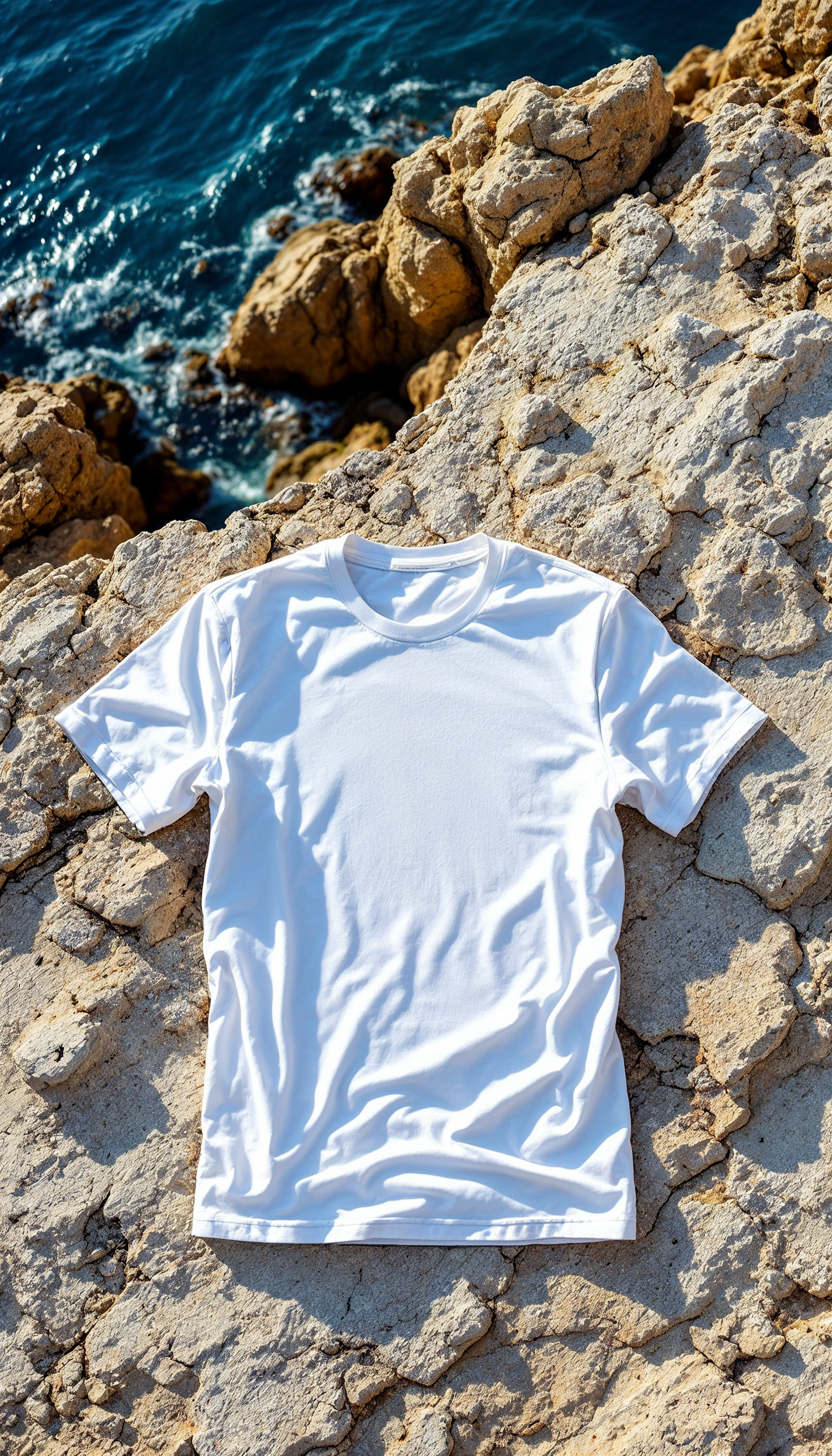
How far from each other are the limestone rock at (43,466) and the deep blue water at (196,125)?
4.65 ft

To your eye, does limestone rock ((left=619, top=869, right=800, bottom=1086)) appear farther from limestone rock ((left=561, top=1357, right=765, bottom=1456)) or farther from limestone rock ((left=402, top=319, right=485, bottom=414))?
limestone rock ((left=402, top=319, right=485, bottom=414))

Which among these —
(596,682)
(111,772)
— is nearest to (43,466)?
(111,772)

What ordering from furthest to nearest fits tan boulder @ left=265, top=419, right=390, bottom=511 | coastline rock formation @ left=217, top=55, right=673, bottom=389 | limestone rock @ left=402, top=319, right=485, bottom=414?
tan boulder @ left=265, top=419, right=390, bottom=511, limestone rock @ left=402, top=319, right=485, bottom=414, coastline rock formation @ left=217, top=55, right=673, bottom=389

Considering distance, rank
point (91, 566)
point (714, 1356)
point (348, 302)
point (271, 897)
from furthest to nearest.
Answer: point (348, 302), point (91, 566), point (271, 897), point (714, 1356)

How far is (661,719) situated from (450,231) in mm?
2377

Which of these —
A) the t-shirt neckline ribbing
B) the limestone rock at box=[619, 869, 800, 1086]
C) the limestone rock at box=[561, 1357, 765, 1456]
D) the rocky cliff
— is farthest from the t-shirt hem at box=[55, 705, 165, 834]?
the limestone rock at box=[561, 1357, 765, 1456]

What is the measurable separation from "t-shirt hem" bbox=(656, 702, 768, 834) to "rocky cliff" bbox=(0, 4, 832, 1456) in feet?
0.41

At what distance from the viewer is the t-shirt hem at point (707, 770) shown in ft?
8.84

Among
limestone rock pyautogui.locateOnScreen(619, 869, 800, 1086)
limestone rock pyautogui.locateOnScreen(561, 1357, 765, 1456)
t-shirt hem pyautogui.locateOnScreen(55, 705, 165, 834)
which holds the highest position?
t-shirt hem pyautogui.locateOnScreen(55, 705, 165, 834)

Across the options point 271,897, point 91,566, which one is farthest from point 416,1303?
point 91,566

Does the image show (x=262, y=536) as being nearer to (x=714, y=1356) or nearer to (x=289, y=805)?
(x=289, y=805)

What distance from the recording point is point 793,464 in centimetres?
295

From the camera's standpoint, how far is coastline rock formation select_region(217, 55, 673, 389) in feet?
11.2

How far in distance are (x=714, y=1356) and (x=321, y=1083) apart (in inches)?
44.0
